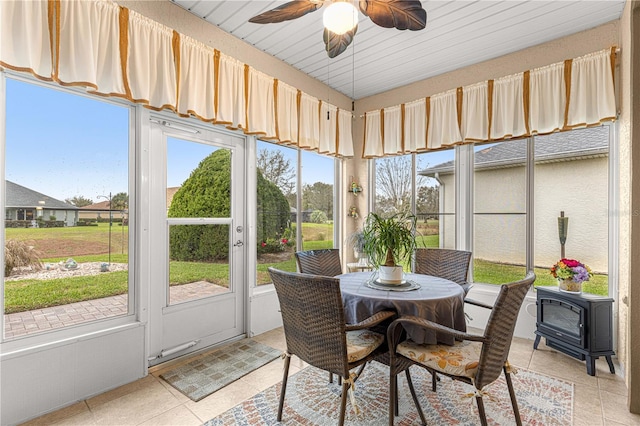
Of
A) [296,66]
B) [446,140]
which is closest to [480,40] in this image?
[446,140]

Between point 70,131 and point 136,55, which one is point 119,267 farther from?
point 136,55

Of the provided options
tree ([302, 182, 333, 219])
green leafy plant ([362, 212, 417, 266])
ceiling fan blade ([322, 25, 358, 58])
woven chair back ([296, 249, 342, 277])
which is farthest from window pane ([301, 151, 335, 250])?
ceiling fan blade ([322, 25, 358, 58])

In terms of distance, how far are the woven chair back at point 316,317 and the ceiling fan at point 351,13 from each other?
1477mm

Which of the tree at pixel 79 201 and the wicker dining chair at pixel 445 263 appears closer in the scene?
the tree at pixel 79 201

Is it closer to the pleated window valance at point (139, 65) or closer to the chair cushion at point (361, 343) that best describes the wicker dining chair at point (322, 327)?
the chair cushion at point (361, 343)

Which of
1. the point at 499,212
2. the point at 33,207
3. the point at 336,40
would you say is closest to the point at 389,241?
the point at 336,40

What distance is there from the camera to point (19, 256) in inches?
76.2

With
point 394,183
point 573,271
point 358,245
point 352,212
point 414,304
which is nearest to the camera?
point 414,304

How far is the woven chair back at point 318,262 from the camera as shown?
2.79 meters

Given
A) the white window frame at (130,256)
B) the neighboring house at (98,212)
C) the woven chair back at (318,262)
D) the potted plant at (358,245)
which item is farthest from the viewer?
the potted plant at (358,245)

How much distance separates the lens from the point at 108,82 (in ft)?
6.85

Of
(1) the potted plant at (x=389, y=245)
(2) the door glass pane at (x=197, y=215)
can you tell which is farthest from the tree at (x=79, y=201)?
(1) the potted plant at (x=389, y=245)

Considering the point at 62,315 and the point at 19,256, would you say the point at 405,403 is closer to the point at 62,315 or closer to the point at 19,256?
the point at 62,315

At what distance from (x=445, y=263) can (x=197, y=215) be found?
2.40m
